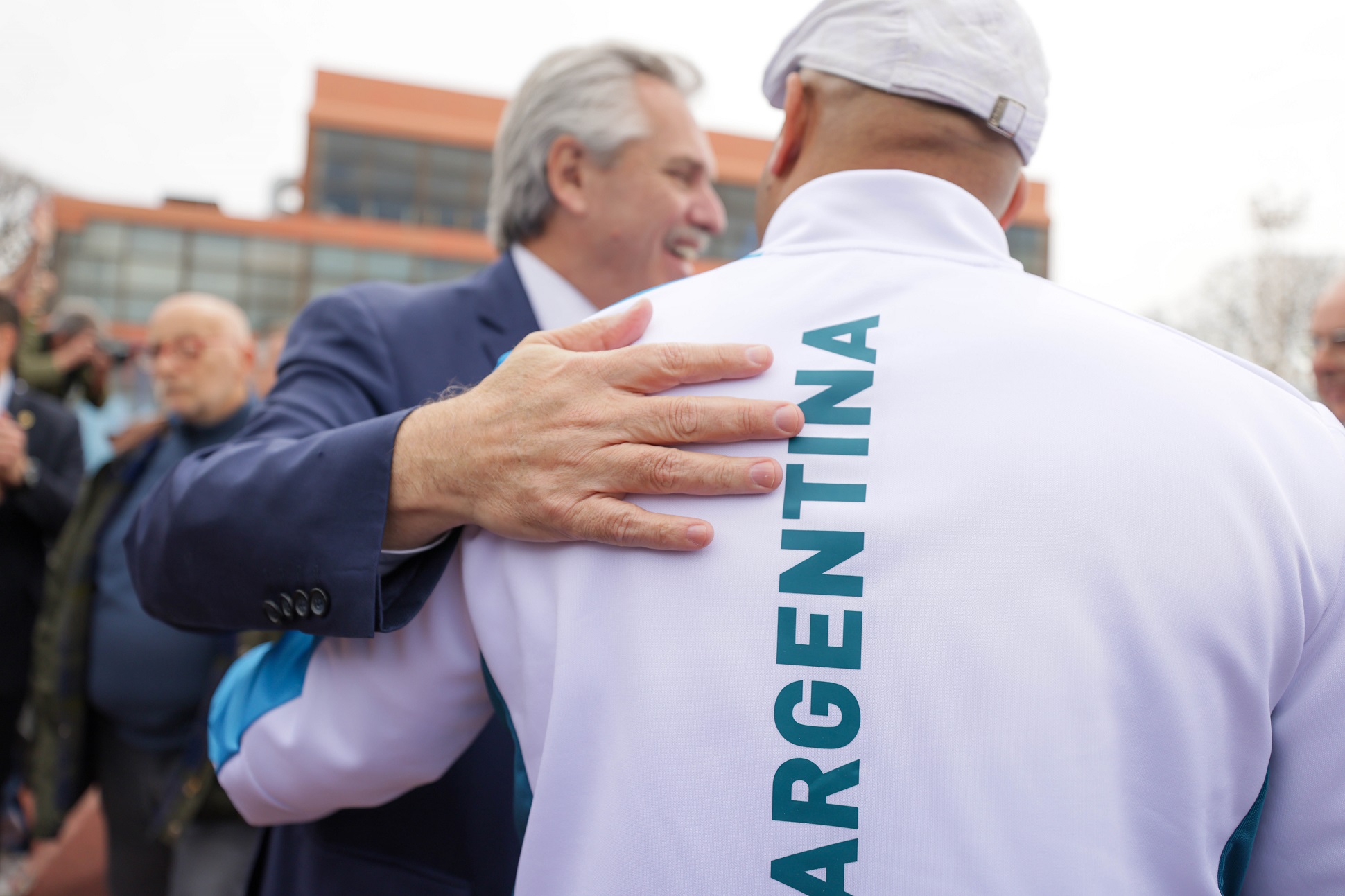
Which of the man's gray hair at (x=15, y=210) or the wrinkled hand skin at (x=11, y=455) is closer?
the wrinkled hand skin at (x=11, y=455)

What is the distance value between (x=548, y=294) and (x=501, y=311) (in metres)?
0.18

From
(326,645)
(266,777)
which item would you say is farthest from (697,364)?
(266,777)

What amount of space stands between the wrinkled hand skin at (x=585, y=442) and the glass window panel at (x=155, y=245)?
3158 cm

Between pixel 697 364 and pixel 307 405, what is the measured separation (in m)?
0.81

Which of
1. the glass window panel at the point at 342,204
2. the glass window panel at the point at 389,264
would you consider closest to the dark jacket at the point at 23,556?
the glass window panel at the point at 389,264

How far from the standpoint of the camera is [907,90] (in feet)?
3.14

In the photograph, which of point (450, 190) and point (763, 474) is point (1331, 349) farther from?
point (450, 190)

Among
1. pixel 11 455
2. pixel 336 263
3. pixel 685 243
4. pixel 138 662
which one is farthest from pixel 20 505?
pixel 336 263

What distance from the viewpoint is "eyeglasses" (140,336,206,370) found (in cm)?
337

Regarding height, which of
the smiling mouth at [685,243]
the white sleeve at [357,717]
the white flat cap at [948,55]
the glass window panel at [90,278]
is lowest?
the white sleeve at [357,717]

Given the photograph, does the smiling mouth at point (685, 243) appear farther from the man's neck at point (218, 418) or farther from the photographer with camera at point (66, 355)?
the photographer with camera at point (66, 355)

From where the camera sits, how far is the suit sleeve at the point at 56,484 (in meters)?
3.45

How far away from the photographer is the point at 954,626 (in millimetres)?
749

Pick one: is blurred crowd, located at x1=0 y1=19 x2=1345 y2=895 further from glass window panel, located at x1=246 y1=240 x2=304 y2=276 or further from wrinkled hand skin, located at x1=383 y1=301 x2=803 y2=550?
glass window panel, located at x1=246 y1=240 x2=304 y2=276
